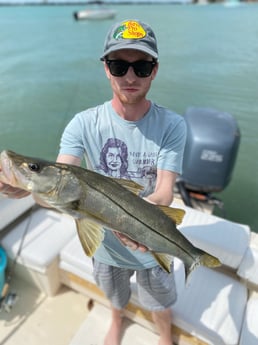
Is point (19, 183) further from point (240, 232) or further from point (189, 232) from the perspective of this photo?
point (240, 232)

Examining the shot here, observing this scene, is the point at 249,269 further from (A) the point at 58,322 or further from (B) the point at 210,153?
(A) the point at 58,322

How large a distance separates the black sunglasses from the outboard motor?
2430 mm

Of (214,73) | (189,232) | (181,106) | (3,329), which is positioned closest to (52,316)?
(3,329)

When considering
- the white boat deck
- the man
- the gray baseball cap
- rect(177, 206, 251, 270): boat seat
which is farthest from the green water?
the gray baseball cap

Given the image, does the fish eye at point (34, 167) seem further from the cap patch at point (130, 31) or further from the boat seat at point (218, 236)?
the boat seat at point (218, 236)

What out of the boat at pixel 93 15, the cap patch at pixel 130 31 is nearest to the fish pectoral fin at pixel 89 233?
the cap patch at pixel 130 31

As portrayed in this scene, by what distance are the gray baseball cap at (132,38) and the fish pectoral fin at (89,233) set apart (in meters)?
0.94

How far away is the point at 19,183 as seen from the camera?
138cm

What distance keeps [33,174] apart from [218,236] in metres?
2.01

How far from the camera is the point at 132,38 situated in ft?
5.30

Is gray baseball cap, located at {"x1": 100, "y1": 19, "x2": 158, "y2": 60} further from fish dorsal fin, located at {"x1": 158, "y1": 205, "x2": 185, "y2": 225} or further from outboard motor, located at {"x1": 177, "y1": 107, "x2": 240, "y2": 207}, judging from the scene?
outboard motor, located at {"x1": 177, "y1": 107, "x2": 240, "y2": 207}

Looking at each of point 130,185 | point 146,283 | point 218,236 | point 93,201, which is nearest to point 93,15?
point 218,236

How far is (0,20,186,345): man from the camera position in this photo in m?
1.67

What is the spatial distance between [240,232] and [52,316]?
202 cm
